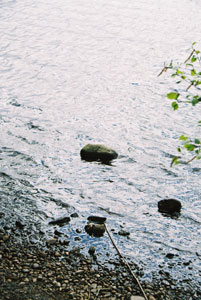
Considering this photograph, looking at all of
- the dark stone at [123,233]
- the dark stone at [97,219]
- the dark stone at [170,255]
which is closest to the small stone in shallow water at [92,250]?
the dark stone at [123,233]

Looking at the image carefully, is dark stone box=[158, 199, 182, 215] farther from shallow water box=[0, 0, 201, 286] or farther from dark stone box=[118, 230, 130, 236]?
dark stone box=[118, 230, 130, 236]

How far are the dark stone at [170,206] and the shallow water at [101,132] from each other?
0.15m

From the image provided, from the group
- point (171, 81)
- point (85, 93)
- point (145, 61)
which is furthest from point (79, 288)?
point (145, 61)

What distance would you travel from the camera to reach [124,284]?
6.46 m

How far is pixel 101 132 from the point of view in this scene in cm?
1198

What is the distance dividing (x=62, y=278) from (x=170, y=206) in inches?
120

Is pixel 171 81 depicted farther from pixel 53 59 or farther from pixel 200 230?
pixel 200 230

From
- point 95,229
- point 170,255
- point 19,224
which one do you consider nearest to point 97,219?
point 95,229

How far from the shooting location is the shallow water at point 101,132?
8.18 m

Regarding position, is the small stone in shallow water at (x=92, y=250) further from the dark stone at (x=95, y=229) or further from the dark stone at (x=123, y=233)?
the dark stone at (x=123, y=233)

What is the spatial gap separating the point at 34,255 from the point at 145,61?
40.4 feet

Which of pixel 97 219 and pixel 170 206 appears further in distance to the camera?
pixel 170 206

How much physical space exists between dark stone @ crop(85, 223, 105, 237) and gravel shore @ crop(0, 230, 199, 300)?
578mm

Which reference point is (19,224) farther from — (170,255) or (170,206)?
(170,206)
